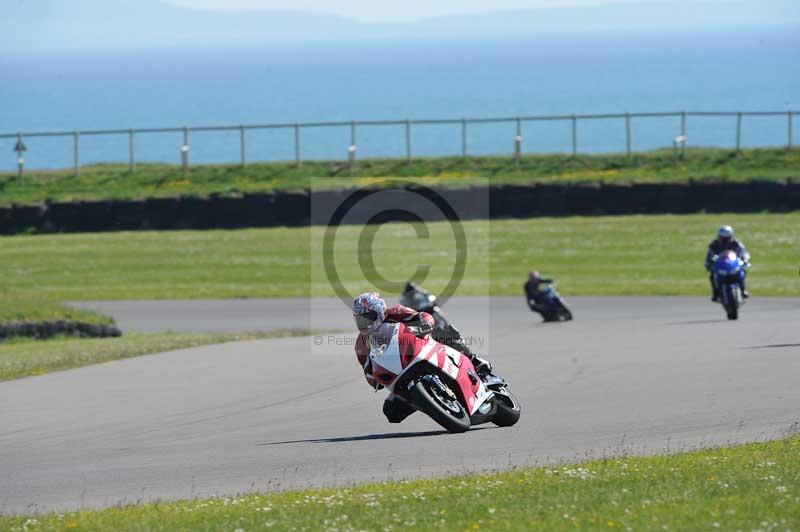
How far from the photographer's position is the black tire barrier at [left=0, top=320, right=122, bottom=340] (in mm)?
22188

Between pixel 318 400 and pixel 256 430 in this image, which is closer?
pixel 256 430

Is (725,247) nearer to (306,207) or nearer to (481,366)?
(481,366)

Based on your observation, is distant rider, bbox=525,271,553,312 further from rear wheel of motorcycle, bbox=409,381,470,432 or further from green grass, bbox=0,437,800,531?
green grass, bbox=0,437,800,531

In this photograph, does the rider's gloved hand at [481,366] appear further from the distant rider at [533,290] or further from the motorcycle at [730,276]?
the distant rider at [533,290]

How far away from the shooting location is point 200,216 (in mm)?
37250

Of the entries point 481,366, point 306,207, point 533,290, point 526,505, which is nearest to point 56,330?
point 533,290

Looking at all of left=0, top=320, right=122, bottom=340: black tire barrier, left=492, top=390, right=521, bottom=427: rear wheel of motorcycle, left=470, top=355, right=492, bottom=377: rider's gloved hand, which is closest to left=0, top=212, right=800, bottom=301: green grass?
left=0, top=320, right=122, bottom=340: black tire barrier

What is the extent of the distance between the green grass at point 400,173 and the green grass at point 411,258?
2.16m

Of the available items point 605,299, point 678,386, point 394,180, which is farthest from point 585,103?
point 678,386

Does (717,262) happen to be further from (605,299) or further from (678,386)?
(678,386)

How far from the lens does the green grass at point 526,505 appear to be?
26.3 feet

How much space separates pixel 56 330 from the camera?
22625 millimetres

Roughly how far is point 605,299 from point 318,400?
1355 centimetres

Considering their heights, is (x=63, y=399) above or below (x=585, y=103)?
below
